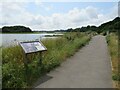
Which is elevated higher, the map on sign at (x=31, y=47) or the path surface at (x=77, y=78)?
the map on sign at (x=31, y=47)

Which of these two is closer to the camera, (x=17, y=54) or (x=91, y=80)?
(x=91, y=80)

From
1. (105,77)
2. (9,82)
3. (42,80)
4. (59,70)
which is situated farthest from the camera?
(59,70)

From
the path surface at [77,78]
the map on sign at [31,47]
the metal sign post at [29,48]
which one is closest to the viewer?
the path surface at [77,78]

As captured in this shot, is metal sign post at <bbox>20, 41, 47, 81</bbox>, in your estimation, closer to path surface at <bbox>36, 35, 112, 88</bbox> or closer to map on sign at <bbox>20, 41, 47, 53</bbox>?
map on sign at <bbox>20, 41, 47, 53</bbox>

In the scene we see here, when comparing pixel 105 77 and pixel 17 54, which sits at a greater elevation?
pixel 17 54

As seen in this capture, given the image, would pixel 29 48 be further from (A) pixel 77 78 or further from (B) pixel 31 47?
(A) pixel 77 78

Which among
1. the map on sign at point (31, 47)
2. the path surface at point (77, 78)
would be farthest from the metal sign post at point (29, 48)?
the path surface at point (77, 78)

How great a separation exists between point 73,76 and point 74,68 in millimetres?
→ 1668

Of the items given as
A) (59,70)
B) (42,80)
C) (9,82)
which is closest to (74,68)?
(59,70)

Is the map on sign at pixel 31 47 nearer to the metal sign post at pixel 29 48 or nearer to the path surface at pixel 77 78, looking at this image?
the metal sign post at pixel 29 48

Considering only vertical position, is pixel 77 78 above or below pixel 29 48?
below

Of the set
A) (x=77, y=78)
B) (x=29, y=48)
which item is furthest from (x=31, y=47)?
(x=77, y=78)

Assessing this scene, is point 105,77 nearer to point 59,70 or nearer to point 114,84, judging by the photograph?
point 114,84

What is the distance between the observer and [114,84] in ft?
26.3
